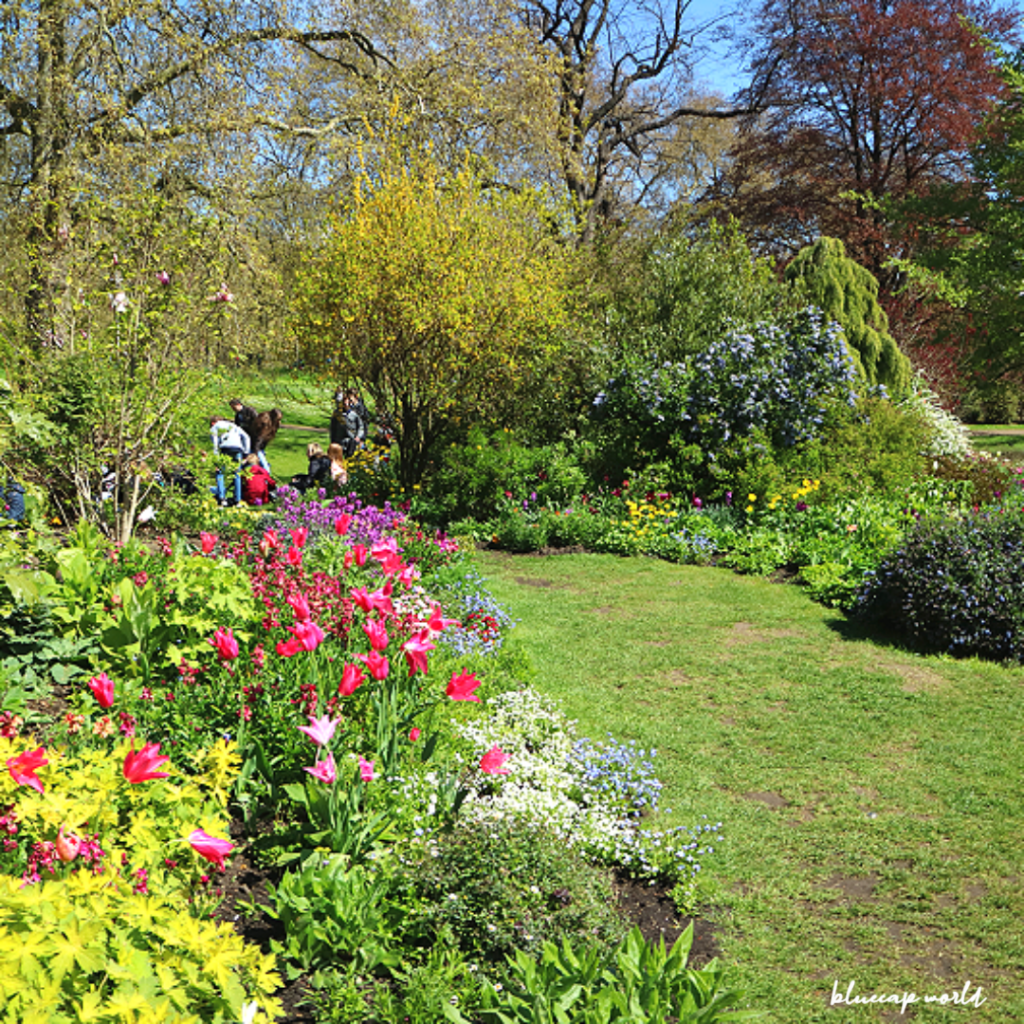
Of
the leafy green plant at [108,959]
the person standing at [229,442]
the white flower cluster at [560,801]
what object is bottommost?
the white flower cluster at [560,801]

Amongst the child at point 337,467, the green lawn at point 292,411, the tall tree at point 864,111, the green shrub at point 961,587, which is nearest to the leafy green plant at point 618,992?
the green shrub at point 961,587

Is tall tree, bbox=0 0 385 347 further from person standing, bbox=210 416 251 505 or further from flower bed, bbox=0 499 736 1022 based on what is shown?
flower bed, bbox=0 499 736 1022

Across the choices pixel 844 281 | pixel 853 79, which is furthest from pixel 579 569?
pixel 853 79

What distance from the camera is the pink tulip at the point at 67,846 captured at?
212 cm

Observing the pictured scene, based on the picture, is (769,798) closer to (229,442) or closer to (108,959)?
(108,959)

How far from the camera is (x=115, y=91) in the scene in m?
10.9

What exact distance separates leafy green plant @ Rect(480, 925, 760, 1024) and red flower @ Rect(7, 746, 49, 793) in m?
1.32

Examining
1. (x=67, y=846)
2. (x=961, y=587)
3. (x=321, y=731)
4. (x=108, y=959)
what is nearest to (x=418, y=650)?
(x=321, y=731)

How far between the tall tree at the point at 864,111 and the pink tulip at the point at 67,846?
60.7 ft

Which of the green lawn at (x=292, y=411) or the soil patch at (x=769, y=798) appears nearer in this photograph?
the soil patch at (x=769, y=798)

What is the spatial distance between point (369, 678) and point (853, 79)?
1968 cm

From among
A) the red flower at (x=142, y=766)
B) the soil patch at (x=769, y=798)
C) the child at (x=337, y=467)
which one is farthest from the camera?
the child at (x=337, y=467)

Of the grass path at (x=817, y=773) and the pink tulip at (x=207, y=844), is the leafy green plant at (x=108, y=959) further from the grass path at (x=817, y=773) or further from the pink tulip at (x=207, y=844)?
the grass path at (x=817, y=773)

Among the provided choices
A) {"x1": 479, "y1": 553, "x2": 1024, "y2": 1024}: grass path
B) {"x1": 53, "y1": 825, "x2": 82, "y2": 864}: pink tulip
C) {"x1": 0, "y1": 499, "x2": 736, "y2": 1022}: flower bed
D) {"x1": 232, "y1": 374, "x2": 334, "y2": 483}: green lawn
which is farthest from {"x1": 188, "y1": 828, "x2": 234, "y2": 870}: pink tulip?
{"x1": 232, "y1": 374, "x2": 334, "y2": 483}: green lawn
